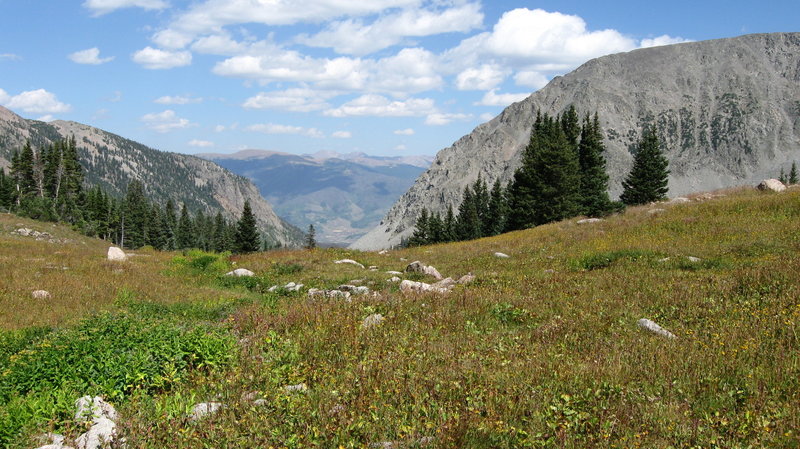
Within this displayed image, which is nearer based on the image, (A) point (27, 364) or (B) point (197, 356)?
(A) point (27, 364)

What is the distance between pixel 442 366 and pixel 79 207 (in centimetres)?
11806

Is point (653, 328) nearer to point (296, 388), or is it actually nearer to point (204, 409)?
point (296, 388)

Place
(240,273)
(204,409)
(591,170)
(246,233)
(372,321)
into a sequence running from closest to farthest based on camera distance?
(204,409) < (372,321) < (240,273) < (591,170) < (246,233)

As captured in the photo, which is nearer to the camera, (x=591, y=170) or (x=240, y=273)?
(x=240, y=273)

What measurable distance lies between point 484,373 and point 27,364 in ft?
20.9

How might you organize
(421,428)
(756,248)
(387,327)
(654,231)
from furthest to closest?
(654,231)
(756,248)
(387,327)
(421,428)

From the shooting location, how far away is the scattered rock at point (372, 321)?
8.94m

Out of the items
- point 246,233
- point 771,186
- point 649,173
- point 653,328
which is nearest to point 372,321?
point 653,328

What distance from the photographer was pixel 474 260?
22.1 meters

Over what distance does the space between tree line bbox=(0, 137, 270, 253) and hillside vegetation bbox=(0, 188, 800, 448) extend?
81.6 meters

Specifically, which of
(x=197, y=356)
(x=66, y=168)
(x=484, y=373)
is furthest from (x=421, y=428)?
(x=66, y=168)

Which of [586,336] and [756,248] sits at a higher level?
[756,248]

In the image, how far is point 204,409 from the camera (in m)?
5.71

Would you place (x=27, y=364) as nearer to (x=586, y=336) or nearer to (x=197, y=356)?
(x=197, y=356)
